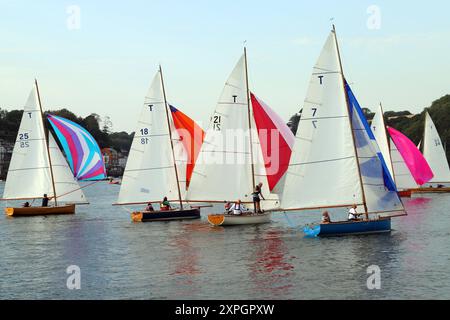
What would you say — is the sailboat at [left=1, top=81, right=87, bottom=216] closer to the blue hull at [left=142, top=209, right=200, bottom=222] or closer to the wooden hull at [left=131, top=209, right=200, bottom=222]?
the wooden hull at [left=131, top=209, right=200, bottom=222]

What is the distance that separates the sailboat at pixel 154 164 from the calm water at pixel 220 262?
2656 millimetres

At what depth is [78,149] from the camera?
177ft

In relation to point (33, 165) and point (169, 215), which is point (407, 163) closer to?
point (169, 215)

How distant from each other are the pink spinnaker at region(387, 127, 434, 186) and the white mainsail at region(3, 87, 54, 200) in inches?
1434

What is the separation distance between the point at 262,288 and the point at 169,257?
7886 mm

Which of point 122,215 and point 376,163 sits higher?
point 376,163

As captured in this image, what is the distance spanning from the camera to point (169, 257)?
97.0 feet

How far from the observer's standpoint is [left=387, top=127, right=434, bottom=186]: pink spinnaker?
229ft

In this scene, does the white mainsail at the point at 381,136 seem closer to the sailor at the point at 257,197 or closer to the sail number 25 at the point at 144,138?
the sailor at the point at 257,197

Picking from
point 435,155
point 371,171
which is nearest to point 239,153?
point 371,171

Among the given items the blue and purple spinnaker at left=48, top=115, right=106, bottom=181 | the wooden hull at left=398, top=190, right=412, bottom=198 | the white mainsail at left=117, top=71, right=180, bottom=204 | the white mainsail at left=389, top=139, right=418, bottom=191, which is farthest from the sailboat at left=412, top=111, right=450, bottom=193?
the white mainsail at left=117, top=71, right=180, bottom=204

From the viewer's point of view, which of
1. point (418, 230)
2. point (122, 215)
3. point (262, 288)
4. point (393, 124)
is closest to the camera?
point (262, 288)

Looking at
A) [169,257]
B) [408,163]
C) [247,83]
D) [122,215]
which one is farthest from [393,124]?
[169,257]
